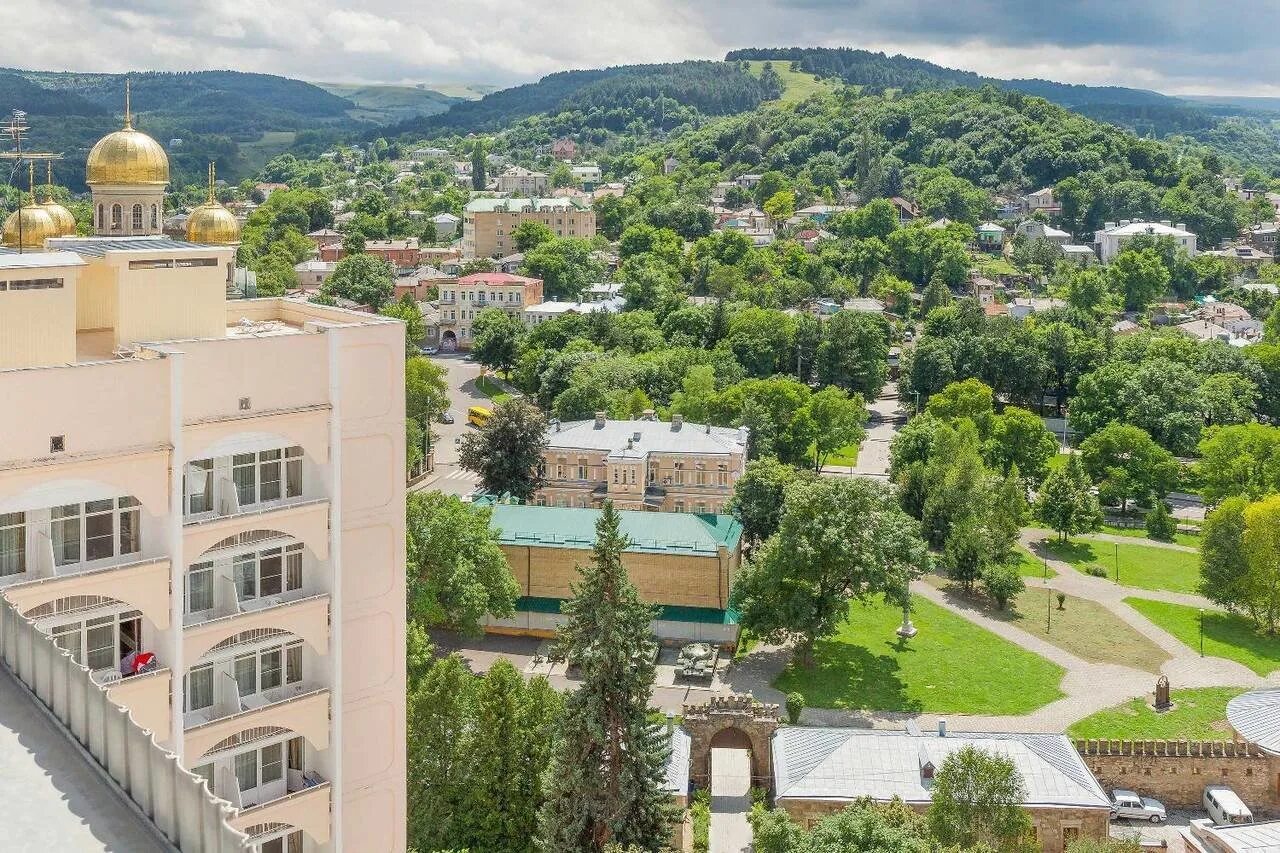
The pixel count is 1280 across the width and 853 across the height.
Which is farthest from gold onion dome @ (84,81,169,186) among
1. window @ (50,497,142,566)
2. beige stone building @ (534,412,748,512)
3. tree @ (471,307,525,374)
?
tree @ (471,307,525,374)

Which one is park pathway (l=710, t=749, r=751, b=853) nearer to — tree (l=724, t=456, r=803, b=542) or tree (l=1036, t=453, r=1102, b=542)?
tree (l=724, t=456, r=803, b=542)

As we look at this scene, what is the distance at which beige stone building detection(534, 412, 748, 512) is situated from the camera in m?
47.7

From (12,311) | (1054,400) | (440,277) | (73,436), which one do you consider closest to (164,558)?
(73,436)

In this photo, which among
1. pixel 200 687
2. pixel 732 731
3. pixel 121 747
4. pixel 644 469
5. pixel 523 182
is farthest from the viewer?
pixel 523 182

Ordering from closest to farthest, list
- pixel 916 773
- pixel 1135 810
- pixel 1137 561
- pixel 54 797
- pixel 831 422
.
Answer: pixel 54 797
pixel 916 773
pixel 1135 810
pixel 1137 561
pixel 831 422

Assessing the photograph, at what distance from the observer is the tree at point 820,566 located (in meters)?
35.2

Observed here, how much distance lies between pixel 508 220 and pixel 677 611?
3168 inches

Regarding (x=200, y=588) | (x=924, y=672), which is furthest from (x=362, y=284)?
(x=200, y=588)

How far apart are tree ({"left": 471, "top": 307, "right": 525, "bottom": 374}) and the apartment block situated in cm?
5823

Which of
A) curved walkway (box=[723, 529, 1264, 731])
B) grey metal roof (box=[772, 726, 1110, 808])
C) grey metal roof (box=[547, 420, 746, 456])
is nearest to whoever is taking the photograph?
grey metal roof (box=[772, 726, 1110, 808])

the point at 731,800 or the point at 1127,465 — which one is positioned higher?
the point at 1127,465

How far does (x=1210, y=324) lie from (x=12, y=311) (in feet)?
286

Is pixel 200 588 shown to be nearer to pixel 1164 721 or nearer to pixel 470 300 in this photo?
pixel 1164 721

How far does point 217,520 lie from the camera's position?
14547 mm
